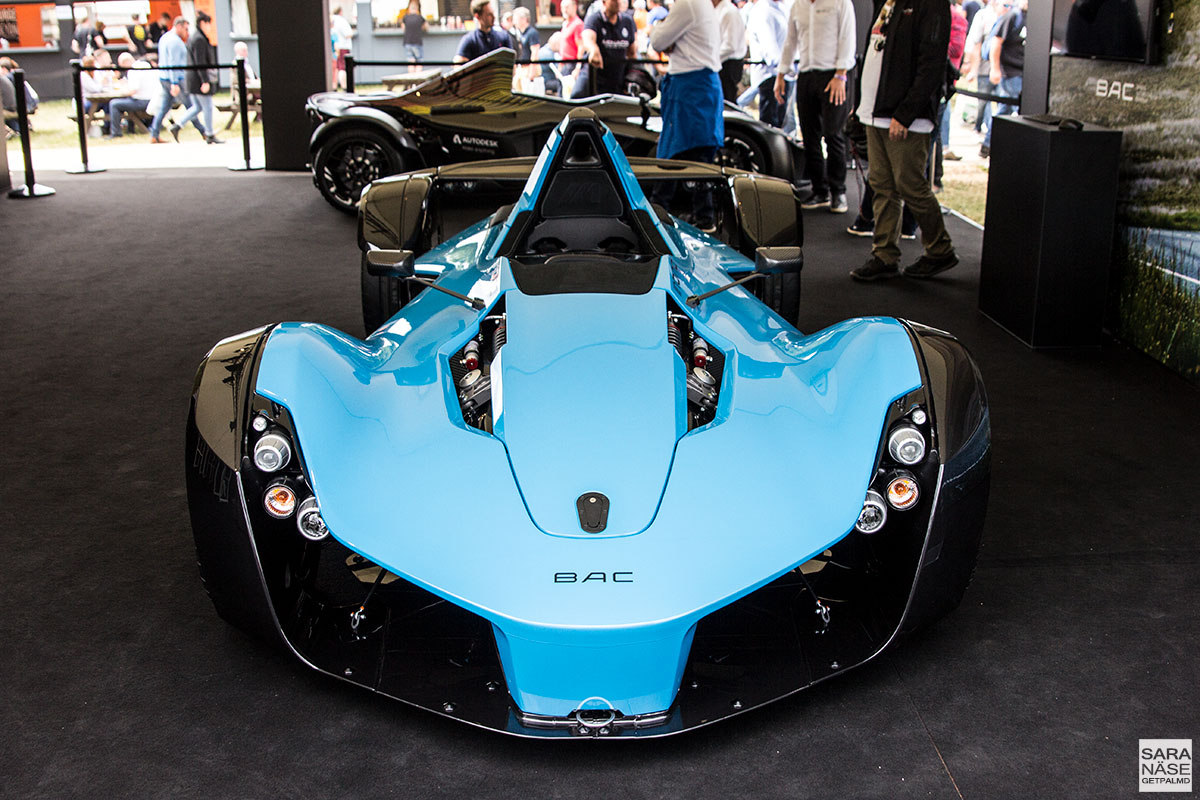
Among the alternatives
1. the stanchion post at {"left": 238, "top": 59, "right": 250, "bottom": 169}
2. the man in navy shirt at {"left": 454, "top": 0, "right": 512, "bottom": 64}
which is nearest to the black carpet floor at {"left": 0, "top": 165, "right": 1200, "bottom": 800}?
the man in navy shirt at {"left": 454, "top": 0, "right": 512, "bottom": 64}

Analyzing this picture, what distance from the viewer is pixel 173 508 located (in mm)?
3725

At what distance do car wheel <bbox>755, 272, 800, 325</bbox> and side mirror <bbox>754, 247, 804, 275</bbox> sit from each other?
0.79 m

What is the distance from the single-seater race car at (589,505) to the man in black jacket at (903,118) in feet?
11.6

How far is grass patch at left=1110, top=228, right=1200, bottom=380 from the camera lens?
5059mm

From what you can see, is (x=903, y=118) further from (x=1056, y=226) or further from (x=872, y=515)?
(x=872, y=515)

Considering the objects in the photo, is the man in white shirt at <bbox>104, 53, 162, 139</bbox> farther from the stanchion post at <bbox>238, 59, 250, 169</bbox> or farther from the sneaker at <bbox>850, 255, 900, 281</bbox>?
the sneaker at <bbox>850, 255, 900, 281</bbox>

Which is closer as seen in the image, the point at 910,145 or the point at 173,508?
the point at 173,508

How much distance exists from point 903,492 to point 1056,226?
326 centimetres

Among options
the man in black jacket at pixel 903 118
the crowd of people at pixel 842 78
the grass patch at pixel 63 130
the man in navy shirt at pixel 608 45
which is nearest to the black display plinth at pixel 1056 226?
the man in black jacket at pixel 903 118

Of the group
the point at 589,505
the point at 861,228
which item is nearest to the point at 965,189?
the point at 861,228

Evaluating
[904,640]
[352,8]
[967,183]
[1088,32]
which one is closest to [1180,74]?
[1088,32]

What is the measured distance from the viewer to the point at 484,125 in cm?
884

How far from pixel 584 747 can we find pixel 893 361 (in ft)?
3.90

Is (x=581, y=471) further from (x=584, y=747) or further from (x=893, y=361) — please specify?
(x=893, y=361)
